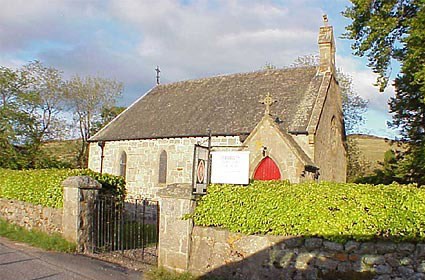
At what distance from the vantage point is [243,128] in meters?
19.2

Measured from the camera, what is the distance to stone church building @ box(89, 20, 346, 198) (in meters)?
16.0

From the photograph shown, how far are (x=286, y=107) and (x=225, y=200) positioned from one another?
12385 mm

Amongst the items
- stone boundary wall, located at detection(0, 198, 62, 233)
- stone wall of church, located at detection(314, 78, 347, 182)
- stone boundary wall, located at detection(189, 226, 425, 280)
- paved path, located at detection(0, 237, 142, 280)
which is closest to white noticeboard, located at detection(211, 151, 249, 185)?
stone boundary wall, located at detection(189, 226, 425, 280)

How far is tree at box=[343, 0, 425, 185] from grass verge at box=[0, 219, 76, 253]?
1335 cm

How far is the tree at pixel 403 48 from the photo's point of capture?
1539 centimetres

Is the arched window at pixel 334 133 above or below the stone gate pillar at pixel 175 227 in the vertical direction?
above

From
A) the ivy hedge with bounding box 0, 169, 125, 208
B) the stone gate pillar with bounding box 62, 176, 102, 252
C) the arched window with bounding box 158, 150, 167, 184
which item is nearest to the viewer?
the stone gate pillar with bounding box 62, 176, 102, 252

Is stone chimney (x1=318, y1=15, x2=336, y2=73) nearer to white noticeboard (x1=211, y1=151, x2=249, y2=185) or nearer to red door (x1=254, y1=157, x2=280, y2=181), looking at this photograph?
red door (x1=254, y1=157, x2=280, y2=181)

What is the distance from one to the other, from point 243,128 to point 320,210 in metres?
12.7

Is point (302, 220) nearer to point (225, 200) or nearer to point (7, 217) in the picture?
point (225, 200)


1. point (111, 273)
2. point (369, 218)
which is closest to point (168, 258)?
point (111, 273)

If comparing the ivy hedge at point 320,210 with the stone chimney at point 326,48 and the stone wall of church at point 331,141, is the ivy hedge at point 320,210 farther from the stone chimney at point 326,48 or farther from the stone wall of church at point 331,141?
the stone chimney at point 326,48

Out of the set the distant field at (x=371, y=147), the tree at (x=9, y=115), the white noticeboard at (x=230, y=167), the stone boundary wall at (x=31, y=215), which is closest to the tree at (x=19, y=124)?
the tree at (x=9, y=115)

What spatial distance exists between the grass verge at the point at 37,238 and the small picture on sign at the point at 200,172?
4197mm
